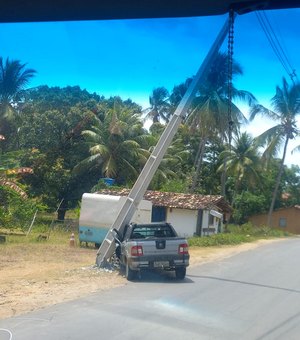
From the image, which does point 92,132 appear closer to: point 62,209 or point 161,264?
point 62,209

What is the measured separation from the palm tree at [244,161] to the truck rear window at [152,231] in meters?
30.8

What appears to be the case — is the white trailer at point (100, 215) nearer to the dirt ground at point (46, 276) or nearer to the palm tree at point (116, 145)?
the dirt ground at point (46, 276)

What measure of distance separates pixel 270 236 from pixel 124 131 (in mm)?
15499

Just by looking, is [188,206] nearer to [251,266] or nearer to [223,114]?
[223,114]

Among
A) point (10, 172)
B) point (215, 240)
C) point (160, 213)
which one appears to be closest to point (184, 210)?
point (160, 213)

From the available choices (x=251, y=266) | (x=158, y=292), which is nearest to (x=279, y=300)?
(x=158, y=292)

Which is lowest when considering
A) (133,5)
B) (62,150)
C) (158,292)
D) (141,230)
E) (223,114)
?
(158,292)

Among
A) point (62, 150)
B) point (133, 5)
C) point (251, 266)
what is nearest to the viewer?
point (133, 5)

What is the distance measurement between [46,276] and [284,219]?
1677 inches

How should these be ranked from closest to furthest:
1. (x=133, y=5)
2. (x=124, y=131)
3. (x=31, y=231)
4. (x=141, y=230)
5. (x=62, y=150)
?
1. (x=133, y=5)
2. (x=141, y=230)
3. (x=31, y=231)
4. (x=124, y=131)
5. (x=62, y=150)

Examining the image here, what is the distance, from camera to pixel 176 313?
8.79 metres

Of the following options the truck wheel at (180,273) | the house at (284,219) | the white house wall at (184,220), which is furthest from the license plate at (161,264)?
the house at (284,219)

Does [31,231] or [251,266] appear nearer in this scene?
[251,266]

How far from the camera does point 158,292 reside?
1134 cm
